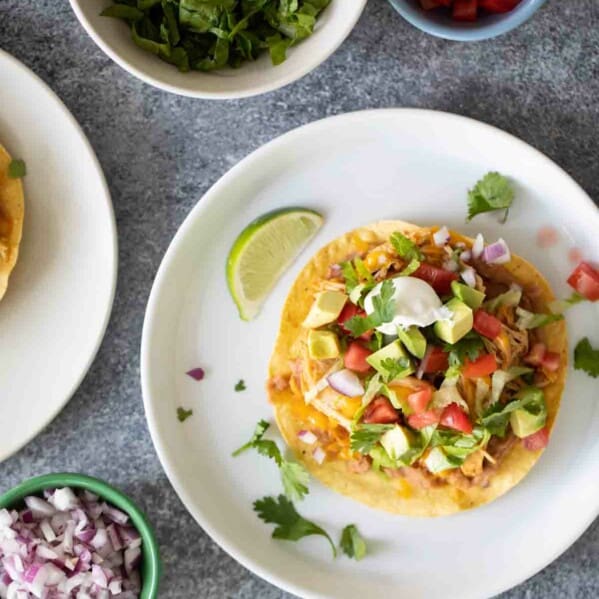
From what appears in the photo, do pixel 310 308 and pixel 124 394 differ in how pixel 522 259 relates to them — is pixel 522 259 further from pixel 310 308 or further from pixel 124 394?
pixel 124 394

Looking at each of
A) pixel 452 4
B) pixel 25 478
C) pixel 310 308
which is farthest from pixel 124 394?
pixel 452 4

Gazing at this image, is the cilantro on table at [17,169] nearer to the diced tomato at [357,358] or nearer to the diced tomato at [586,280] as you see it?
the diced tomato at [357,358]

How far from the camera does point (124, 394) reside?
8.52ft

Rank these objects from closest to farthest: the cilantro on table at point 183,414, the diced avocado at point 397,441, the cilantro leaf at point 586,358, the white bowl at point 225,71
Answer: the white bowl at point 225,71 → the diced avocado at point 397,441 → the cilantro leaf at point 586,358 → the cilantro on table at point 183,414

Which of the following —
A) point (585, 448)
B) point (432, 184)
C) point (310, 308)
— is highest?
point (432, 184)

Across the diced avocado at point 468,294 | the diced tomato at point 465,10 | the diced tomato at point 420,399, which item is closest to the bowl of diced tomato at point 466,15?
the diced tomato at point 465,10

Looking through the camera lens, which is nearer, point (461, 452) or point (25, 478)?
point (461, 452)

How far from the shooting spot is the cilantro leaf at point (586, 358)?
2.44m

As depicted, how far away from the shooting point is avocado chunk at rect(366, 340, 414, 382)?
2.30 m

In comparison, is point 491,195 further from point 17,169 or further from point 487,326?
point 17,169

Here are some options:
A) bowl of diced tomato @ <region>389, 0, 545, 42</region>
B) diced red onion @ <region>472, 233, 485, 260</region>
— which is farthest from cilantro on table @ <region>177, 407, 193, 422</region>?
bowl of diced tomato @ <region>389, 0, 545, 42</region>

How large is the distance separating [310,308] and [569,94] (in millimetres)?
859

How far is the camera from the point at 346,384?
7.82 feet

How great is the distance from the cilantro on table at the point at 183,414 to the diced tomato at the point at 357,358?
0.45 m
